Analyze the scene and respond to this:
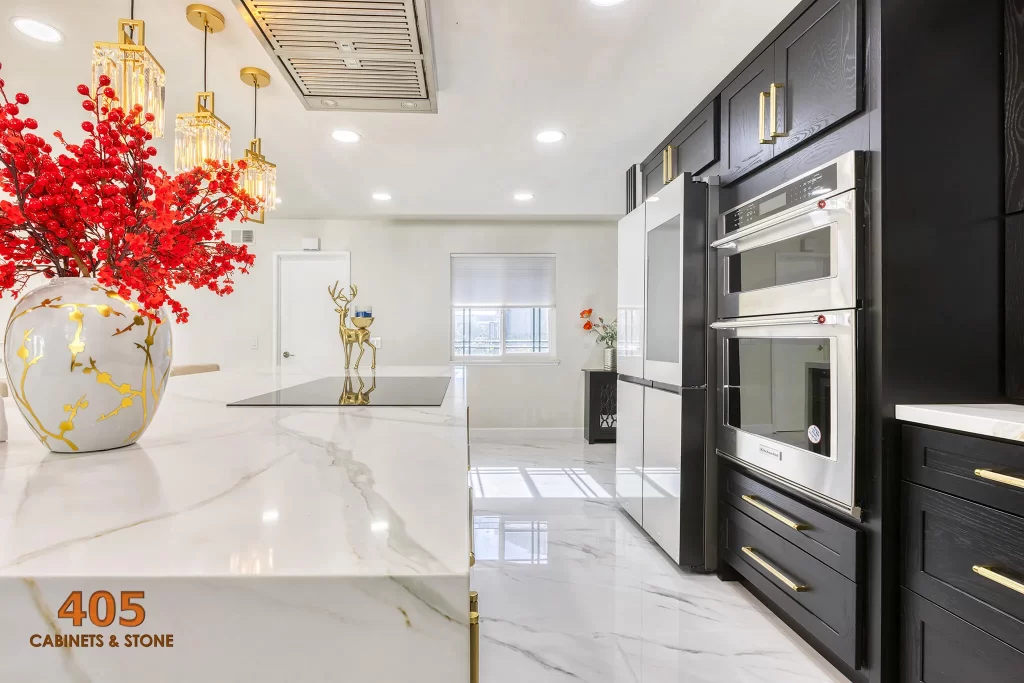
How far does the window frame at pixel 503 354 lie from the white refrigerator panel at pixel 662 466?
292 centimetres

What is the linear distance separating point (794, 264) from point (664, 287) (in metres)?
0.79

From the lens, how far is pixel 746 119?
2094 mm

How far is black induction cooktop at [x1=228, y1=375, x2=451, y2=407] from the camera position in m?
1.37

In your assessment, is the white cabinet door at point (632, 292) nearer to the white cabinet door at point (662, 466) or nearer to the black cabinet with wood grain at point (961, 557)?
the white cabinet door at point (662, 466)

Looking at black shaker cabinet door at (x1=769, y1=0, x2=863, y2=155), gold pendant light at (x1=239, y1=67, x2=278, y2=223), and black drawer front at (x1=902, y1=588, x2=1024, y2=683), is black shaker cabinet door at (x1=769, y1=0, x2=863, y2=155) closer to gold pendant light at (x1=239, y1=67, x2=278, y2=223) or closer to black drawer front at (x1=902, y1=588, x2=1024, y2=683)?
black drawer front at (x1=902, y1=588, x2=1024, y2=683)

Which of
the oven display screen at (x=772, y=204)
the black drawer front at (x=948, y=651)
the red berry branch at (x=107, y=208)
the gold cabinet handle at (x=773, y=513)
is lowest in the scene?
the black drawer front at (x=948, y=651)

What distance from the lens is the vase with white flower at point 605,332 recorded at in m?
5.38

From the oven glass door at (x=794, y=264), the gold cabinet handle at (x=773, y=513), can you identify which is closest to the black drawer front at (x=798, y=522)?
the gold cabinet handle at (x=773, y=513)

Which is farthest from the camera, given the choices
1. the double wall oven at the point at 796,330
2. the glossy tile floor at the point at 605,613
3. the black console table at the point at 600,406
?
the black console table at the point at 600,406

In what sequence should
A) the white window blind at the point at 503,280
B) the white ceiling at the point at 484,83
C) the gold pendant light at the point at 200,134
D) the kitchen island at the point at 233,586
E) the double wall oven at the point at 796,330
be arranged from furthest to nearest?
the white window blind at the point at 503,280, the gold pendant light at the point at 200,134, the white ceiling at the point at 484,83, the double wall oven at the point at 796,330, the kitchen island at the point at 233,586

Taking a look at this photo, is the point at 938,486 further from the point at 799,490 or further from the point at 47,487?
the point at 47,487

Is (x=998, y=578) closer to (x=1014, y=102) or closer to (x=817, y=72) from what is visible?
(x=1014, y=102)

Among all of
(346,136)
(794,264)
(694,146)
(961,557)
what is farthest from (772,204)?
(346,136)

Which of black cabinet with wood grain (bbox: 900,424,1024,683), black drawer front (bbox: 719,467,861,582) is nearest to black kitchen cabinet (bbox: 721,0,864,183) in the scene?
black cabinet with wood grain (bbox: 900,424,1024,683)
